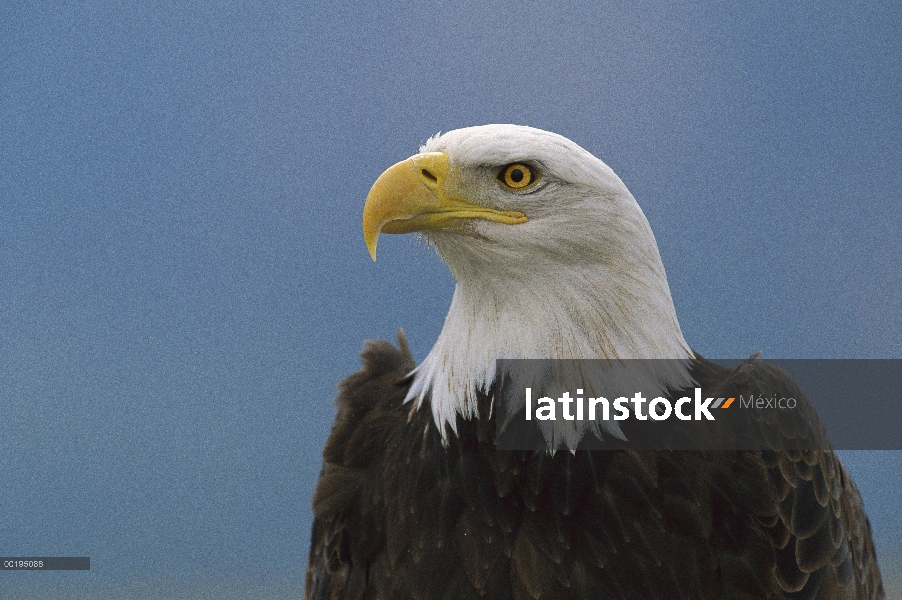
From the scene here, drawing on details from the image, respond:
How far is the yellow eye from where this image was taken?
10.3 feet

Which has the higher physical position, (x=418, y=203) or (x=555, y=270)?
(x=418, y=203)

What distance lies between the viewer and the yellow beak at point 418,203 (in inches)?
124

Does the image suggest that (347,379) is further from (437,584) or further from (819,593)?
(819,593)

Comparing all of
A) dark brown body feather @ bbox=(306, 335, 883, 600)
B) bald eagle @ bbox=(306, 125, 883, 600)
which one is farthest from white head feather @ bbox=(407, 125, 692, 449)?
dark brown body feather @ bbox=(306, 335, 883, 600)

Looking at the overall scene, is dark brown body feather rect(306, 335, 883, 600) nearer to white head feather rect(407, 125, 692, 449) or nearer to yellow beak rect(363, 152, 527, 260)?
white head feather rect(407, 125, 692, 449)

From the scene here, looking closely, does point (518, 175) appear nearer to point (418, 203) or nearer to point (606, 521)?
point (418, 203)

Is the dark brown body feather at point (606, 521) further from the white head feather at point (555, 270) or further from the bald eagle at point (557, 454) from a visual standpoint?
the white head feather at point (555, 270)

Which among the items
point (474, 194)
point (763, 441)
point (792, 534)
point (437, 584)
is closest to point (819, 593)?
point (792, 534)

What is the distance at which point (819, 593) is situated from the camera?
327 centimetres

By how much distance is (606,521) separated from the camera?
3.09 meters

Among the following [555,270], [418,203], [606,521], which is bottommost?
[606,521]

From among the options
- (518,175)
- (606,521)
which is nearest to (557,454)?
(606,521)

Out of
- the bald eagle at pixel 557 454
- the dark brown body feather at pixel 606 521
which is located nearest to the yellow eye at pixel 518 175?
the bald eagle at pixel 557 454

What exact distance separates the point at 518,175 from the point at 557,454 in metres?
1.05
